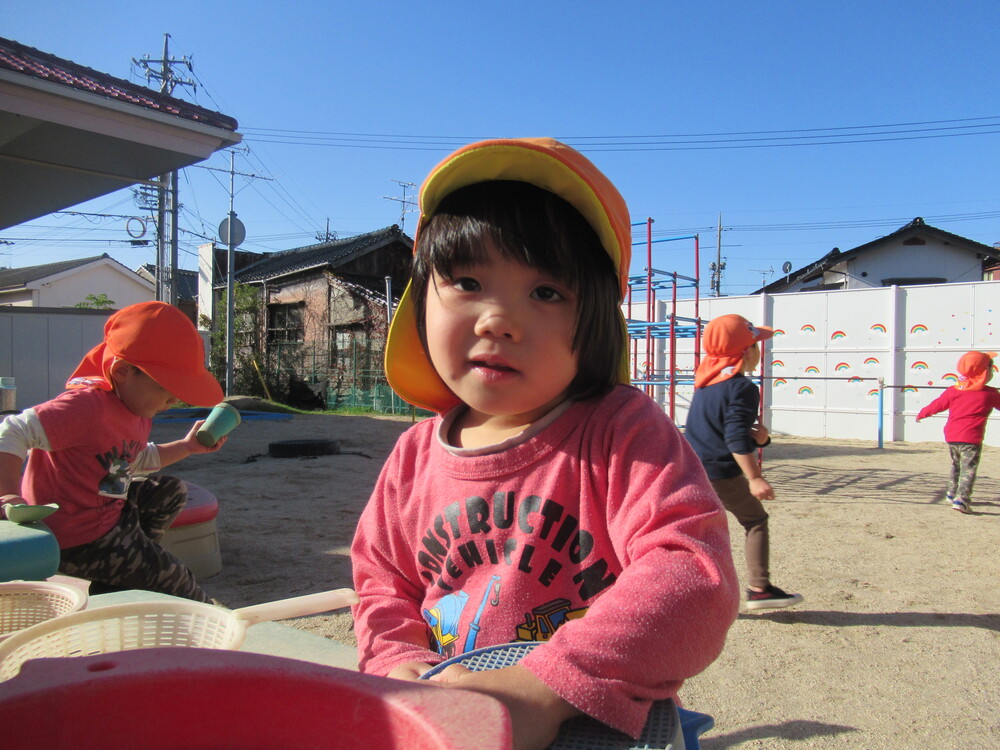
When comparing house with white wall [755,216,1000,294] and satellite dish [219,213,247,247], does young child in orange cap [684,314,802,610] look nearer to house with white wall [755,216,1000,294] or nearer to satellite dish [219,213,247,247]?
satellite dish [219,213,247,247]

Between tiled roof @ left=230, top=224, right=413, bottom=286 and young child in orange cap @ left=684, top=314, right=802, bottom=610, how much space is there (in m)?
16.4

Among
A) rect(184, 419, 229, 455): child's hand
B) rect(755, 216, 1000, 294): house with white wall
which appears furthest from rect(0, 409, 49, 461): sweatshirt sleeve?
rect(755, 216, 1000, 294): house with white wall

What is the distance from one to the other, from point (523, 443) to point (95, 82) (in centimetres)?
631

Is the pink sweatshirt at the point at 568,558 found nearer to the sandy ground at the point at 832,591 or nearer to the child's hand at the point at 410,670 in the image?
the child's hand at the point at 410,670

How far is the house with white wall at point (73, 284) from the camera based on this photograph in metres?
26.8

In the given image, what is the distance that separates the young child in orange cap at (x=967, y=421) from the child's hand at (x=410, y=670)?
622 centimetres

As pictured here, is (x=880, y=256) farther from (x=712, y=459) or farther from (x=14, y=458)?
(x=14, y=458)

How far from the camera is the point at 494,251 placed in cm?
90

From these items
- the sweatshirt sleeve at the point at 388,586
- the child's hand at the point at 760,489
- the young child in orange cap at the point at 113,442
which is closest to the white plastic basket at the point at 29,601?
the sweatshirt sleeve at the point at 388,586

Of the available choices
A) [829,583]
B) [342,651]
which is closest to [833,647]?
[829,583]

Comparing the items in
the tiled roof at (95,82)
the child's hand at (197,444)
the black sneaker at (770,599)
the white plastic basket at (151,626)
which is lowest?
the black sneaker at (770,599)

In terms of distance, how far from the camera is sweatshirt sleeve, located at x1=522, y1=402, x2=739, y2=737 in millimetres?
635

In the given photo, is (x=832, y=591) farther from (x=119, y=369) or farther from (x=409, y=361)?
(x=119, y=369)

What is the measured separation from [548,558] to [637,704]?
26 cm
